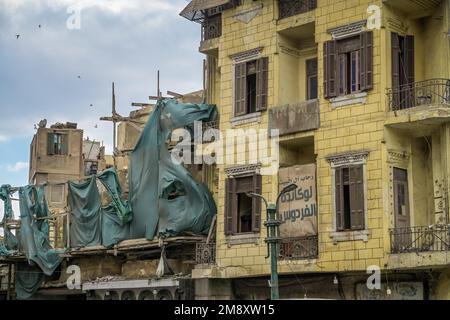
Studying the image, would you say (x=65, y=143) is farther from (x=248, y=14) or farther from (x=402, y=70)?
(x=402, y=70)

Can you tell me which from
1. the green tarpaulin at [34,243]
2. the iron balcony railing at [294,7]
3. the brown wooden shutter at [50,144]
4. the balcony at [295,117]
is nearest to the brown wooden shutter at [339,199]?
the balcony at [295,117]

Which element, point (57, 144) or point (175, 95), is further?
point (57, 144)

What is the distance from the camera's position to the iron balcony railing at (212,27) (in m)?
27.8

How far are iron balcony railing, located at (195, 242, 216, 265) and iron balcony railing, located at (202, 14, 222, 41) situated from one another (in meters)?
6.85

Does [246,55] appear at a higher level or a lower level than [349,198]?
higher

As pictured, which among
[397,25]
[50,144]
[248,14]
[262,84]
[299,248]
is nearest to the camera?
[397,25]

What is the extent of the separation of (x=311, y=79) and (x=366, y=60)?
3.19m

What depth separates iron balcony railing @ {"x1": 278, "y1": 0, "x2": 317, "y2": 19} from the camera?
2512 centimetres

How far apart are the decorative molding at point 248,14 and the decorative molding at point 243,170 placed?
4.66 m

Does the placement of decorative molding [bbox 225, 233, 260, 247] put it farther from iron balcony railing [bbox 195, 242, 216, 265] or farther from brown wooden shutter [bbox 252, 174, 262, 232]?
iron balcony railing [bbox 195, 242, 216, 265]

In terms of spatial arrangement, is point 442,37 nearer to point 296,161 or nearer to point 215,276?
point 296,161

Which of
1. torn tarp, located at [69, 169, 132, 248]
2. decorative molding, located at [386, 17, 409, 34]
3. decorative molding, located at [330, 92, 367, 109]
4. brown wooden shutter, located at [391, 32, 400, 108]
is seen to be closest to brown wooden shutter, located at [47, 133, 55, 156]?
torn tarp, located at [69, 169, 132, 248]

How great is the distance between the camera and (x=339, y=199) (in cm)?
2339

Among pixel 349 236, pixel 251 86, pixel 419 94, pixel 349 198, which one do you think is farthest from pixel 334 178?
pixel 251 86
